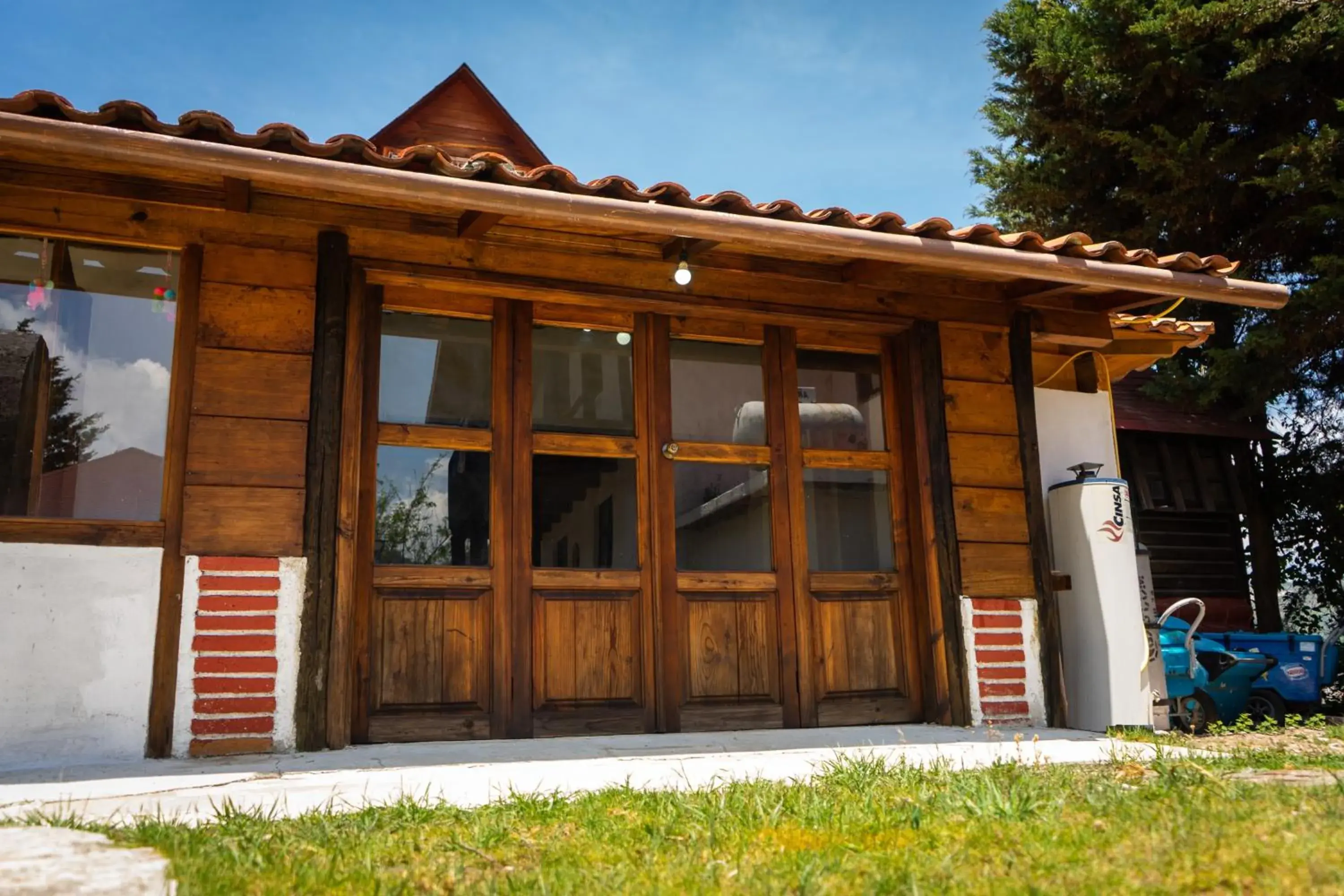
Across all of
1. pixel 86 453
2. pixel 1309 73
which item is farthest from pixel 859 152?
pixel 86 453

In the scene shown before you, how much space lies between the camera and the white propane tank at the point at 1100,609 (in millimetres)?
6422

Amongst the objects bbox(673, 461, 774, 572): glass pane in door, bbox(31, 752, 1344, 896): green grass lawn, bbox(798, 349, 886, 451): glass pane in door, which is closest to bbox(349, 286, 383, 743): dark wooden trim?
bbox(673, 461, 774, 572): glass pane in door

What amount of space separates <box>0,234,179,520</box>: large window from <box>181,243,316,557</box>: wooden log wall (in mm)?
196

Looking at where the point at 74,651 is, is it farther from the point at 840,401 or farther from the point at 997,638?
the point at 997,638

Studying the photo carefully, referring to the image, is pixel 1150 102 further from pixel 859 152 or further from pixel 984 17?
pixel 859 152

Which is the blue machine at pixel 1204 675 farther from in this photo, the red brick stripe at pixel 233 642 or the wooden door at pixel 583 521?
the red brick stripe at pixel 233 642

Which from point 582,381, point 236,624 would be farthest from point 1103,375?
point 236,624

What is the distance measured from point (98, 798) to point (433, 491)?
2358mm

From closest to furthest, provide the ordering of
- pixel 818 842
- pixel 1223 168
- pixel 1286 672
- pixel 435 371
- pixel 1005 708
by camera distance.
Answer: pixel 818 842, pixel 435 371, pixel 1005 708, pixel 1286 672, pixel 1223 168

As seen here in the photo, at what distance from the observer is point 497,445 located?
19.5 ft

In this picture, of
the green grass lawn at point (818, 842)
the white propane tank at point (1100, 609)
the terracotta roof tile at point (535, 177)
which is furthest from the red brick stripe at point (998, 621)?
the green grass lawn at point (818, 842)

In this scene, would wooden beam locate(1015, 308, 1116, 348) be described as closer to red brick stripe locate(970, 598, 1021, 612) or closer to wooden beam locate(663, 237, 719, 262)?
red brick stripe locate(970, 598, 1021, 612)

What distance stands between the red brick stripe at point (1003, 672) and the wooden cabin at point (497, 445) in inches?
0.6

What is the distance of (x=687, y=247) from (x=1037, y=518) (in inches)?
105
